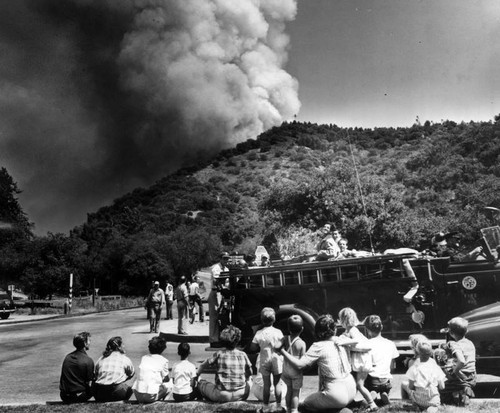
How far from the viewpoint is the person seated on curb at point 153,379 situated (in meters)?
6.20

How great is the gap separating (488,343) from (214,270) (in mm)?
6005

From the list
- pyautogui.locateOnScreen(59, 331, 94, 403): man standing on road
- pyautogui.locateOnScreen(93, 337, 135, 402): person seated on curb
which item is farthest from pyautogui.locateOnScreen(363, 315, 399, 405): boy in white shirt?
pyautogui.locateOnScreen(59, 331, 94, 403): man standing on road

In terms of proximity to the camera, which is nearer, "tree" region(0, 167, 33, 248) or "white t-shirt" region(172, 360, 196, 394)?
"white t-shirt" region(172, 360, 196, 394)

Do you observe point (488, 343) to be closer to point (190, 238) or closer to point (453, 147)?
point (453, 147)

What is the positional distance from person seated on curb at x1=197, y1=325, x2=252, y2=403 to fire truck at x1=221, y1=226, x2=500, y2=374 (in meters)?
2.44

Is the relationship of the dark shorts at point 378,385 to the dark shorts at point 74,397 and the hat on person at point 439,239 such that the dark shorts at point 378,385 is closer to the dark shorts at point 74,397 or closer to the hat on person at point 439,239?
the hat on person at point 439,239

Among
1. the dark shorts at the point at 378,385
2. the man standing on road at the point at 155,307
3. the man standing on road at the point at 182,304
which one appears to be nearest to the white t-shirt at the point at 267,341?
the dark shorts at the point at 378,385

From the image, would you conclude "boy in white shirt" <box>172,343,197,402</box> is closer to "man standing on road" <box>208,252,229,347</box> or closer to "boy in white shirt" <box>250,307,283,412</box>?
"boy in white shirt" <box>250,307,283,412</box>

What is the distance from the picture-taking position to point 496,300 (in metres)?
7.83

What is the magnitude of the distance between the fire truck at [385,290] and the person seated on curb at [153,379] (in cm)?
264

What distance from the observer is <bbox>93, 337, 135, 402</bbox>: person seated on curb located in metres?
6.34

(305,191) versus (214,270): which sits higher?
(305,191)

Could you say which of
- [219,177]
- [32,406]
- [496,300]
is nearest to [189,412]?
[32,406]

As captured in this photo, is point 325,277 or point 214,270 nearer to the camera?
point 325,277
